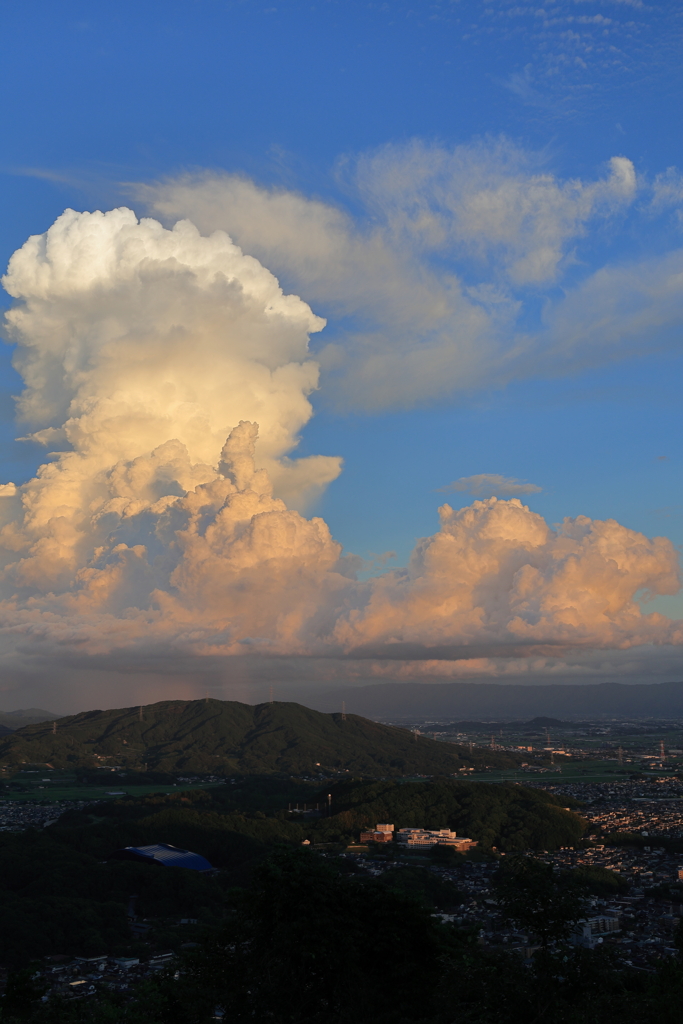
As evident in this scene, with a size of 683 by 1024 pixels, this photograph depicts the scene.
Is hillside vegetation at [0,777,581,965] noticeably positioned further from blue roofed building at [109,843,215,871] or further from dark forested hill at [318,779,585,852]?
blue roofed building at [109,843,215,871]

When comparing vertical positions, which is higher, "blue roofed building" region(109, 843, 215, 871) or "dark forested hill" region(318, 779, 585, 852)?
"blue roofed building" region(109, 843, 215, 871)

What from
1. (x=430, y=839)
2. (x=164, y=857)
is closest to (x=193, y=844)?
(x=164, y=857)

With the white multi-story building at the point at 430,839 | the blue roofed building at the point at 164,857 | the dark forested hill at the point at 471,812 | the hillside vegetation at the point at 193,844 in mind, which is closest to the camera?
the hillside vegetation at the point at 193,844

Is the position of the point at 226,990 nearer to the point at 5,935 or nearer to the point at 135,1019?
the point at 135,1019

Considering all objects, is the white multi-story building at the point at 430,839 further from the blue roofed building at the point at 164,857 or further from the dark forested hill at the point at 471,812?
the blue roofed building at the point at 164,857

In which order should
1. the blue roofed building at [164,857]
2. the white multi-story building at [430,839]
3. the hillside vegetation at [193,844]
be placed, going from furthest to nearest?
the white multi-story building at [430,839] → the blue roofed building at [164,857] → the hillside vegetation at [193,844]

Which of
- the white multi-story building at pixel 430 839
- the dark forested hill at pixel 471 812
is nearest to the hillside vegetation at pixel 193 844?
the dark forested hill at pixel 471 812

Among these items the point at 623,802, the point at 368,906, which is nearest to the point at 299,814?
the point at 623,802

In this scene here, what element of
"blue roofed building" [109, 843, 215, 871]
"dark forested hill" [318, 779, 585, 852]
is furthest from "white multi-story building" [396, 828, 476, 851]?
"blue roofed building" [109, 843, 215, 871]
